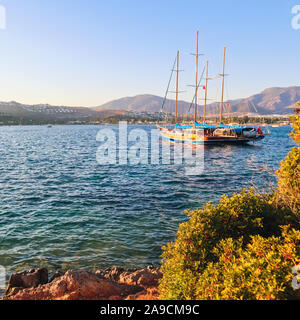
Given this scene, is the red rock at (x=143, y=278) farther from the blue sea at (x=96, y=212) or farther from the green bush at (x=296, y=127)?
the green bush at (x=296, y=127)

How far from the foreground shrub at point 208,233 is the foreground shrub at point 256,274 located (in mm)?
430

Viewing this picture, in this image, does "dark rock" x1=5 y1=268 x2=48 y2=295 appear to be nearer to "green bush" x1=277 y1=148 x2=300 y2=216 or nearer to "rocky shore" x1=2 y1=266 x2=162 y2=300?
"rocky shore" x1=2 y1=266 x2=162 y2=300

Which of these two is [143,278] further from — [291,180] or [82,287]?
[291,180]

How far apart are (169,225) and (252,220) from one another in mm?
8514

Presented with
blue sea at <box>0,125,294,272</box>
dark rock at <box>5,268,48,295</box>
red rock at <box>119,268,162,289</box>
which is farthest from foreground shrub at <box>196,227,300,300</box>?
dark rock at <box>5,268,48,295</box>

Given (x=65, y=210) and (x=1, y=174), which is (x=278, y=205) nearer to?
(x=65, y=210)

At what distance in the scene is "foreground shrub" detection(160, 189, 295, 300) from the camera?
6.17m

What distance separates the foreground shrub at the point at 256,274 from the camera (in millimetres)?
4777

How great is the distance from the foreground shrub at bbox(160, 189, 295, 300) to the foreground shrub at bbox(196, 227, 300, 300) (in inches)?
16.9

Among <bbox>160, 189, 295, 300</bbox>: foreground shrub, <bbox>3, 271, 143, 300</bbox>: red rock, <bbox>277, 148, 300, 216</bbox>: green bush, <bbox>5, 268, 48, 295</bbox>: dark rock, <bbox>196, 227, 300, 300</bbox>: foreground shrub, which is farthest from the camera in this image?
<bbox>5, 268, 48, 295</bbox>: dark rock

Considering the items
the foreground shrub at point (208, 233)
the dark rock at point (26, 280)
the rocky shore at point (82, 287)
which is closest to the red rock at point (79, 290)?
the rocky shore at point (82, 287)

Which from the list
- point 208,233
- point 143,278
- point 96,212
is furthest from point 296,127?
point 96,212

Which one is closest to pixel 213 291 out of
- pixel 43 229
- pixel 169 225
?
pixel 169 225
